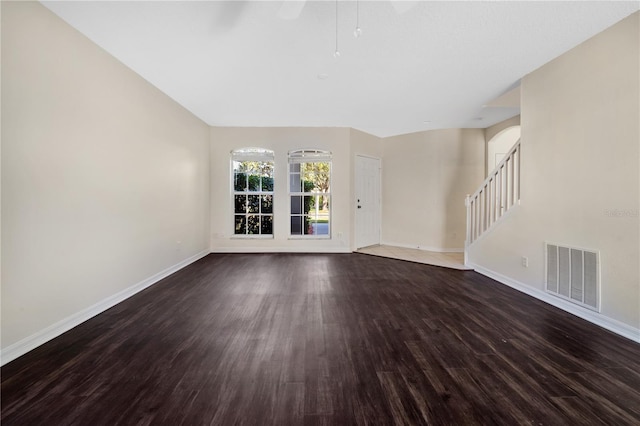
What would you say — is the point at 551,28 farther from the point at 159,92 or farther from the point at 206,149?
the point at 206,149

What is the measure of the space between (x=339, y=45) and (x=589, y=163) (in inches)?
103

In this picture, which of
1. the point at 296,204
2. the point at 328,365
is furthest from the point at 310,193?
the point at 328,365

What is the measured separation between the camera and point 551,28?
2334 millimetres

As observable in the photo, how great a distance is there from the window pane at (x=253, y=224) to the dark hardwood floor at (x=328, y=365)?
107 inches

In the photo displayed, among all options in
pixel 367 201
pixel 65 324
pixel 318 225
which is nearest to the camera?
pixel 65 324

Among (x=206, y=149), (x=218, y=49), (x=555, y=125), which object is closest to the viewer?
(x=218, y=49)

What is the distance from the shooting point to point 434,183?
5.82 meters

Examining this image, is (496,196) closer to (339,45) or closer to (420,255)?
(420,255)

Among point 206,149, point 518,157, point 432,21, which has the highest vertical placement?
Result: point 432,21

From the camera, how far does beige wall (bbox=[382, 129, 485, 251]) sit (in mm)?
5684

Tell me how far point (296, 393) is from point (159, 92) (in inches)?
155

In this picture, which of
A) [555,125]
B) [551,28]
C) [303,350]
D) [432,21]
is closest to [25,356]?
[303,350]

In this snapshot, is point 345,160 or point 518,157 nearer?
point 518,157

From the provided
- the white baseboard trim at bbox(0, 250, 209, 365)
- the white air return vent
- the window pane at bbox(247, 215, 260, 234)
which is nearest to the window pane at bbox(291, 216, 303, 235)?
the window pane at bbox(247, 215, 260, 234)
